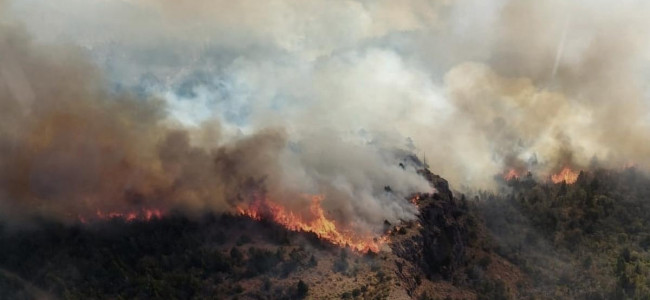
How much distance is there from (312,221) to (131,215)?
127ft

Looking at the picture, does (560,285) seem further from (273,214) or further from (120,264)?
(120,264)

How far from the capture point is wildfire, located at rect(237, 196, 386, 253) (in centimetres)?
16300

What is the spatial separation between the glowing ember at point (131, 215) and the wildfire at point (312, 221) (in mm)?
18124

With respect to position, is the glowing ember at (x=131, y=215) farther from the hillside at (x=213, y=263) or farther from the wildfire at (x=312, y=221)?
the wildfire at (x=312, y=221)

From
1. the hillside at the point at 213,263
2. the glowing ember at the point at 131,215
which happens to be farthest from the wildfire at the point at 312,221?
the glowing ember at the point at 131,215

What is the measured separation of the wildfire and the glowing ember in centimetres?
1812

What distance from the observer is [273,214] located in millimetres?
168625

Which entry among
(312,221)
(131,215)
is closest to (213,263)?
→ (131,215)

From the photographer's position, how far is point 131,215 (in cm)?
16162

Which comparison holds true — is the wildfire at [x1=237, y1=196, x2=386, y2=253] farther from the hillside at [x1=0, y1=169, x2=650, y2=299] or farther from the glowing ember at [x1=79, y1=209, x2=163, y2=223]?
the glowing ember at [x1=79, y1=209, x2=163, y2=223]

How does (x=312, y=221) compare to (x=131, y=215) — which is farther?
(x=312, y=221)

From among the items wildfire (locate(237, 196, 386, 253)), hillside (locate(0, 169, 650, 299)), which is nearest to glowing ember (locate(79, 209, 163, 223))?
hillside (locate(0, 169, 650, 299))

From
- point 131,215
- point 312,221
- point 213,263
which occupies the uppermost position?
point 312,221

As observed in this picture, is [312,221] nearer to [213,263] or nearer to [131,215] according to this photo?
[213,263]
